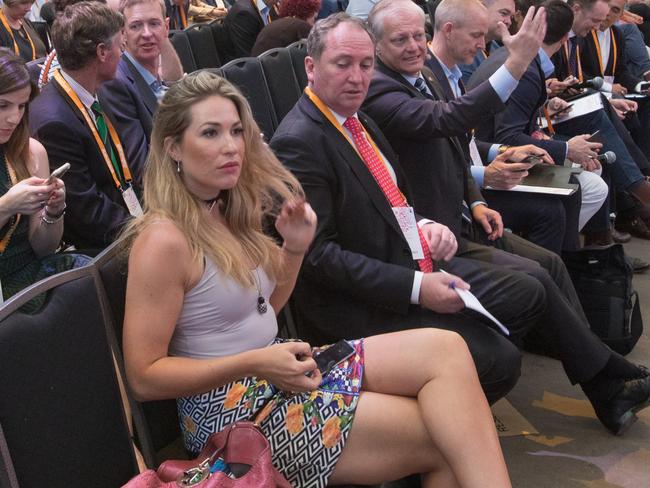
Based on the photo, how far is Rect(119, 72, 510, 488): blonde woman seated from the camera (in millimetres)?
1842

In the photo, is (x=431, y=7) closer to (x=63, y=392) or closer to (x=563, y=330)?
(x=563, y=330)

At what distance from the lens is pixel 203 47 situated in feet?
18.1

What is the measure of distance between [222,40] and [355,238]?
11.8 feet

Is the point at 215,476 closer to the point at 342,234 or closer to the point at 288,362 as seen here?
the point at 288,362

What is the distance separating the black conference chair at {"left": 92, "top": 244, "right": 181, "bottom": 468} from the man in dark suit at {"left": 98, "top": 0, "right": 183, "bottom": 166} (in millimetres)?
1372

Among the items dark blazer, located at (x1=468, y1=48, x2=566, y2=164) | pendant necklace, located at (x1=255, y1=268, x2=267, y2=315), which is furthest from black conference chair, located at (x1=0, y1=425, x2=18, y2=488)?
dark blazer, located at (x1=468, y1=48, x2=566, y2=164)

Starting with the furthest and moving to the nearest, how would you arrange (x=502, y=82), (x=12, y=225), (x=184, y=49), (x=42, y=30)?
(x=42, y=30) < (x=184, y=49) < (x=502, y=82) < (x=12, y=225)

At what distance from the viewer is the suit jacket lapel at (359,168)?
102 inches

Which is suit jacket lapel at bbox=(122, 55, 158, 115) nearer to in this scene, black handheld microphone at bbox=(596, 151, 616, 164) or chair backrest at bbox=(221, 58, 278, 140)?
chair backrest at bbox=(221, 58, 278, 140)

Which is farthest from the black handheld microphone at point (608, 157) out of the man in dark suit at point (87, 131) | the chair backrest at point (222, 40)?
the chair backrest at point (222, 40)

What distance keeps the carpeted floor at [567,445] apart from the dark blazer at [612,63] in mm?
2811

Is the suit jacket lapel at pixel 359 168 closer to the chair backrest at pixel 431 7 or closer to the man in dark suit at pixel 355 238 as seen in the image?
the man in dark suit at pixel 355 238

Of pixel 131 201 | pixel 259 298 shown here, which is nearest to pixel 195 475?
pixel 259 298

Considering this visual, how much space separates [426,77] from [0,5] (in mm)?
3388
